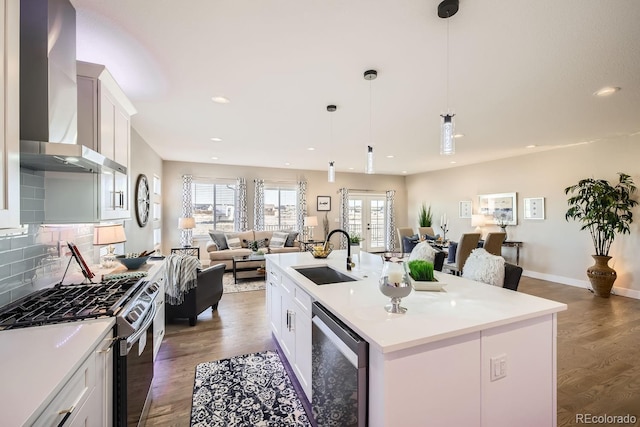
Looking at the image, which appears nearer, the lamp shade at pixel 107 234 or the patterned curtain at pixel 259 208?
the lamp shade at pixel 107 234

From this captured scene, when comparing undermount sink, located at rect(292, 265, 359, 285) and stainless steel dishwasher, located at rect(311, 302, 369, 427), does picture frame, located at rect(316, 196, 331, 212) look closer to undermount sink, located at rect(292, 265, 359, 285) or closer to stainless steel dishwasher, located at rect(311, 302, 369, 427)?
undermount sink, located at rect(292, 265, 359, 285)

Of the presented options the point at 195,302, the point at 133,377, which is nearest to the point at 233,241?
the point at 195,302

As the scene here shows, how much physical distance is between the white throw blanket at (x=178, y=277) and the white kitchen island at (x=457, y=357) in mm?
2175

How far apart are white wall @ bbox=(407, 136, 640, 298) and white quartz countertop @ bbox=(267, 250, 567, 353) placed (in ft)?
15.2

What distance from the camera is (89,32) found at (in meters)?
1.87

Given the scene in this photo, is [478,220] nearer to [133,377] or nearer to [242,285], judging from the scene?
[242,285]

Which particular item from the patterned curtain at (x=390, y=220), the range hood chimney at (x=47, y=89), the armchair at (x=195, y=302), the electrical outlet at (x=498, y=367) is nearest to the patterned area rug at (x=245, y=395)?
the armchair at (x=195, y=302)

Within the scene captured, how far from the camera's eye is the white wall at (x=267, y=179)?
6.93 m

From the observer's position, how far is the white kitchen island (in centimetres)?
112

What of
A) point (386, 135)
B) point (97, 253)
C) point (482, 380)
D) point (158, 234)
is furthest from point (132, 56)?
point (158, 234)

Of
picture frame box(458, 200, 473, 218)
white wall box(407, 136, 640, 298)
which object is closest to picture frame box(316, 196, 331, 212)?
picture frame box(458, 200, 473, 218)

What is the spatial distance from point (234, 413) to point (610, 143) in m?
6.52

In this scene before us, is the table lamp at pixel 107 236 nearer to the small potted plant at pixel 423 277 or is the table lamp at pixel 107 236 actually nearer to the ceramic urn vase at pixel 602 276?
the small potted plant at pixel 423 277

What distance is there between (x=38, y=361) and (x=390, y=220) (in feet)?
29.7
